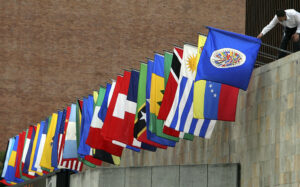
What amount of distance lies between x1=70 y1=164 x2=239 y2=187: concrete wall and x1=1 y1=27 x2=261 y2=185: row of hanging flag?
104cm

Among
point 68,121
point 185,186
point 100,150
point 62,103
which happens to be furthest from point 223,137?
point 62,103

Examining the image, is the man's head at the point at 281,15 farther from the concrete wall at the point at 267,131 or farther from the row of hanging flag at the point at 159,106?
the concrete wall at the point at 267,131

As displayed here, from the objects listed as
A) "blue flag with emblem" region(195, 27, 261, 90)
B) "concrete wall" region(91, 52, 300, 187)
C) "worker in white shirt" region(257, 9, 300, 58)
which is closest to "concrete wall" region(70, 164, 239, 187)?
"concrete wall" region(91, 52, 300, 187)

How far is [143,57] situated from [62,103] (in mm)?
7179

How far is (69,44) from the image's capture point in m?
62.3

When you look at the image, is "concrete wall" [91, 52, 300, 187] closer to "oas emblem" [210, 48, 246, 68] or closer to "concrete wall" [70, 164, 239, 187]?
"concrete wall" [70, 164, 239, 187]

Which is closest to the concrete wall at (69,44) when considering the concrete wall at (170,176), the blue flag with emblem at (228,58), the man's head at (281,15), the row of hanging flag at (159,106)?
the row of hanging flag at (159,106)

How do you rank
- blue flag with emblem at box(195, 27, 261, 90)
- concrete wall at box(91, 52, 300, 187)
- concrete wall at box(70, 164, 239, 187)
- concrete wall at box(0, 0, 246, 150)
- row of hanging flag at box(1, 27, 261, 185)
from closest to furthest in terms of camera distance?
concrete wall at box(91, 52, 300, 187) < blue flag with emblem at box(195, 27, 261, 90) < row of hanging flag at box(1, 27, 261, 185) < concrete wall at box(70, 164, 239, 187) < concrete wall at box(0, 0, 246, 150)

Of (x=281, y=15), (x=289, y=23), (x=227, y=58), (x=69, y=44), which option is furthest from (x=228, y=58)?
(x=69, y=44)

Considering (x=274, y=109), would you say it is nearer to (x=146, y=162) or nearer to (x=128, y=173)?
(x=128, y=173)

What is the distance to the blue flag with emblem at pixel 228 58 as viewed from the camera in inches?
796

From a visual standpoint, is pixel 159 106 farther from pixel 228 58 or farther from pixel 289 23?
pixel 289 23

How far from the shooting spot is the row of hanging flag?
20.5 m

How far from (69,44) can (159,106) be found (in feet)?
125
